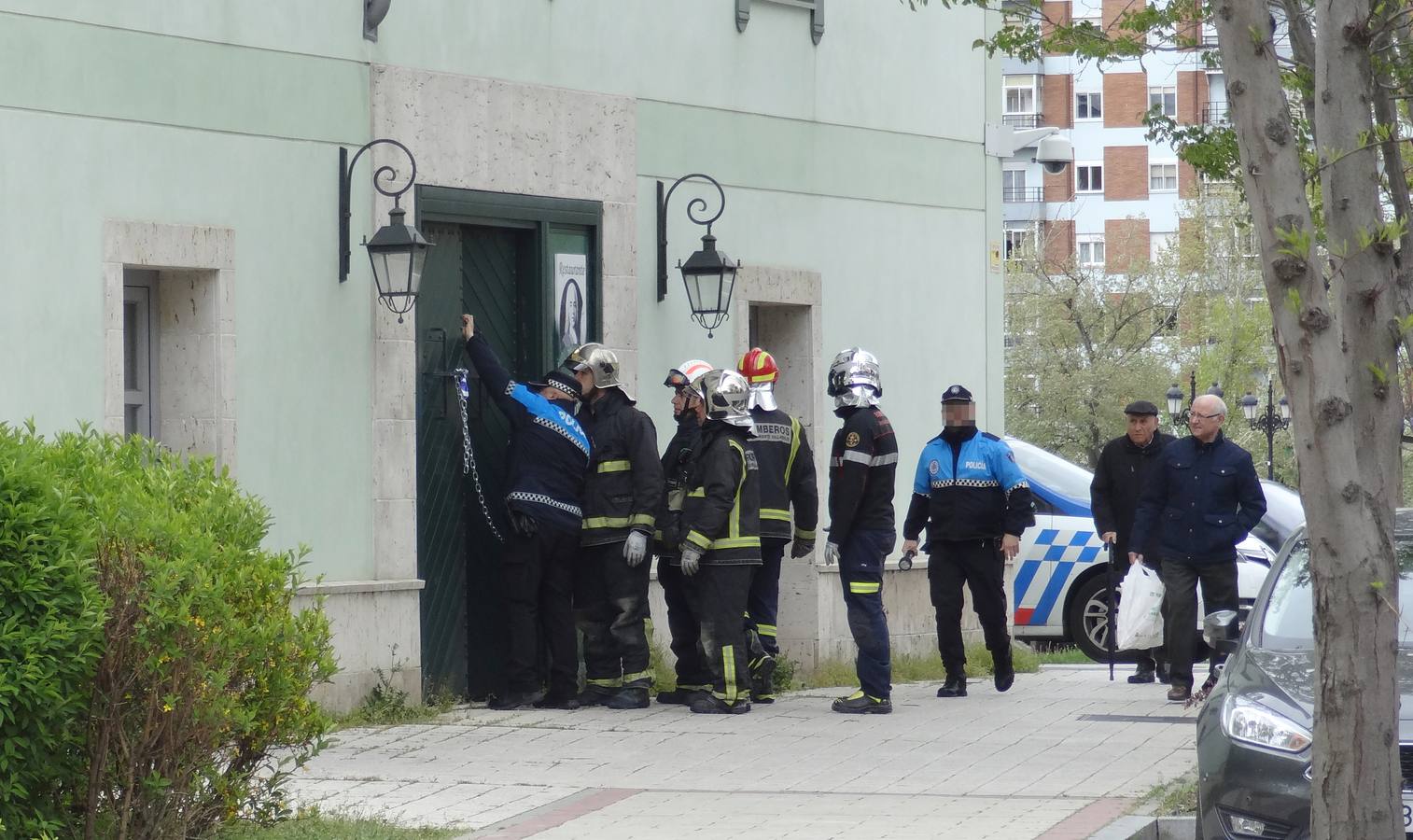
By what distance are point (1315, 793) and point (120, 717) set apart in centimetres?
374

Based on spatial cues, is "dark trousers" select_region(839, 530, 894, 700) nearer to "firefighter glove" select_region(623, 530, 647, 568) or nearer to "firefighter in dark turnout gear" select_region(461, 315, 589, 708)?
"firefighter glove" select_region(623, 530, 647, 568)

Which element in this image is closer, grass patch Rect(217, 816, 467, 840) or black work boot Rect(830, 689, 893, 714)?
grass patch Rect(217, 816, 467, 840)

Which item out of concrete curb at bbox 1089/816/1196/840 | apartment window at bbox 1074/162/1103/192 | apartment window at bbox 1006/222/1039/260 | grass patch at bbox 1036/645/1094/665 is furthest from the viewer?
apartment window at bbox 1074/162/1103/192

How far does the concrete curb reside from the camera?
336 inches

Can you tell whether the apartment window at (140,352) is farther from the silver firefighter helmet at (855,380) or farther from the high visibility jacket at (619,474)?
the silver firefighter helmet at (855,380)

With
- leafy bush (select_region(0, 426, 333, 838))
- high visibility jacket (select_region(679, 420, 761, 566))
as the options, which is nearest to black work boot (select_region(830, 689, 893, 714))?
high visibility jacket (select_region(679, 420, 761, 566))

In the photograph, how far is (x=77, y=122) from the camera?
1080 centimetres

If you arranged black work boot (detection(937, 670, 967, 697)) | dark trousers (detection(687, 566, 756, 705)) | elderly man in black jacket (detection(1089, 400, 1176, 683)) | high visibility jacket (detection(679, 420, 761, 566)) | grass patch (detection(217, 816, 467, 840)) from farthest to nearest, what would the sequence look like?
elderly man in black jacket (detection(1089, 400, 1176, 683)) < black work boot (detection(937, 670, 967, 697)) < dark trousers (detection(687, 566, 756, 705)) < high visibility jacket (detection(679, 420, 761, 566)) < grass patch (detection(217, 816, 467, 840))

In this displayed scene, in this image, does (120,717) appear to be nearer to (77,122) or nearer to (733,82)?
(77,122)

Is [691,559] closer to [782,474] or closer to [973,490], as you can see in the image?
[782,474]

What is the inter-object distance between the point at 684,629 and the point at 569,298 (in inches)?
86.6

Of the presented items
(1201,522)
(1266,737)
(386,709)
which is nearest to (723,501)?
(386,709)

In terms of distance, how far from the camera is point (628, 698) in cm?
1270

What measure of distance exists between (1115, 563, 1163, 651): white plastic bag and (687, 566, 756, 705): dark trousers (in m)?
2.89
